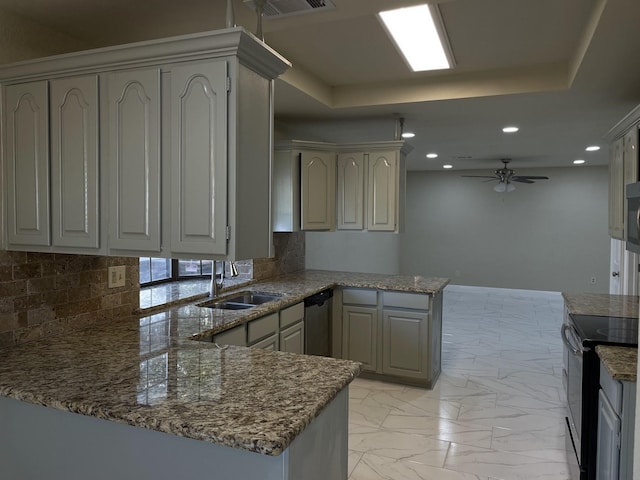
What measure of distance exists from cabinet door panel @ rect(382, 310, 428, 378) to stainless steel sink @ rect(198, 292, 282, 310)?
110 cm

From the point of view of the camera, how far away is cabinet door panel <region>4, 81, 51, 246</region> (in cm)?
214

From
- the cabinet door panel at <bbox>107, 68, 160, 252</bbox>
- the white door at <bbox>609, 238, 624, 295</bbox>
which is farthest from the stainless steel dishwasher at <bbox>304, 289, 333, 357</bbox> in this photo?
the white door at <bbox>609, 238, 624, 295</bbox>

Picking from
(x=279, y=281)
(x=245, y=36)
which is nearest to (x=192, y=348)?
(x=245, y=36)

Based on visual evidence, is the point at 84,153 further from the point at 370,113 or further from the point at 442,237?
the point at 442,237

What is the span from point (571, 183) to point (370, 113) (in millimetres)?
5970

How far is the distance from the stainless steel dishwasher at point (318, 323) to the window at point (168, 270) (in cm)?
93

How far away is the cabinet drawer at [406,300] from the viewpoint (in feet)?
13.0

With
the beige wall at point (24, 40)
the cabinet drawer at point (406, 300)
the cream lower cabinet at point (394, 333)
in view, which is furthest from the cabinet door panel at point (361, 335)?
the beige wall at point (24, 40)

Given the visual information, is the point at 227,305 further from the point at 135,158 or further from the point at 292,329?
the point at 135,158

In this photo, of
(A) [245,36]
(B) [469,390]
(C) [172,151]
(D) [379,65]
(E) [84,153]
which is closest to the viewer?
(A) [245,36]

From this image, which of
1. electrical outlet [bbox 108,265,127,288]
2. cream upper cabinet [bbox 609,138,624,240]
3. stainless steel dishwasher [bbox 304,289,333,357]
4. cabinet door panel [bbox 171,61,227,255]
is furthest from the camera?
stainless steel dishwasher [bbox 304,289,333,357]

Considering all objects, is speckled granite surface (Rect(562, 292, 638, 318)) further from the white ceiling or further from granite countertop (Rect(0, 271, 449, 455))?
granite countertop (Rect(0, 271, 449, 455))

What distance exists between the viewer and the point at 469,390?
4.02 m

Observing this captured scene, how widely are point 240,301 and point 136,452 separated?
2.16m
